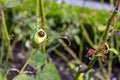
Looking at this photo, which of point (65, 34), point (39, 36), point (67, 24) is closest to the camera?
point (39, 36)

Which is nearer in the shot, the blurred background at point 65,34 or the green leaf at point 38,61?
the green leaf at point 38,61

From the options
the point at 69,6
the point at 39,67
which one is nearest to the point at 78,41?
the point at 69,6

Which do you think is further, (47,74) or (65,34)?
(65,34)

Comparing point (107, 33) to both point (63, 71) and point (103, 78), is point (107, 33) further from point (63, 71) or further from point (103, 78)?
point (63, 71)

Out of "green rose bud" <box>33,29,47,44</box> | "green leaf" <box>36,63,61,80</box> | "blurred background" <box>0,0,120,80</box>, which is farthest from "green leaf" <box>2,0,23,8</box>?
"blurred background" <box>0,0,120,80</box>

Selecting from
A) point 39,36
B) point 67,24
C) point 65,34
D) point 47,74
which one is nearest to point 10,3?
point 39,36

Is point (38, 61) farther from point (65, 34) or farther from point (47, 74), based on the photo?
point (65, 34)

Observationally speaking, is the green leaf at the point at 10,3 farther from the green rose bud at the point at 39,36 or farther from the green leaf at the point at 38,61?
the green leaf at the point at 38,61

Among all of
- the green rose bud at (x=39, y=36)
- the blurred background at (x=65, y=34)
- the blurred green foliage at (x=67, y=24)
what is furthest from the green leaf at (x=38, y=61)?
the blurred green foliage at (x=67, y=24)

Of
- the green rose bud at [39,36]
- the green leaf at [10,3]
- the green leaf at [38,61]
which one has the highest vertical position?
the green leaf at [10,3]

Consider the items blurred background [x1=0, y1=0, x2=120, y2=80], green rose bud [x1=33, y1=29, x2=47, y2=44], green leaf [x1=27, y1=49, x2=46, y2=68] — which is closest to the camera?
green rose bud [x1=33, y1=29, x2=47, y2=44]

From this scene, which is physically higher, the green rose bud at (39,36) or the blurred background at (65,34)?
the green rose bud at (39,36)

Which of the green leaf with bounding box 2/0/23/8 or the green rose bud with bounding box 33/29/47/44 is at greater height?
the green leaf with bounding box 2/0/23/8

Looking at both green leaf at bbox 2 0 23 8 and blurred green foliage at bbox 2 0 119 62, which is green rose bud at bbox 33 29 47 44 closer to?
green leaf at bbox 2 0 23 8
